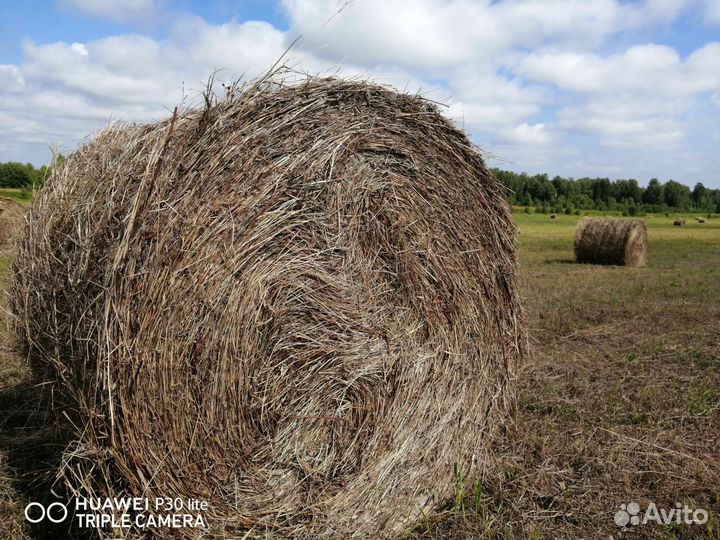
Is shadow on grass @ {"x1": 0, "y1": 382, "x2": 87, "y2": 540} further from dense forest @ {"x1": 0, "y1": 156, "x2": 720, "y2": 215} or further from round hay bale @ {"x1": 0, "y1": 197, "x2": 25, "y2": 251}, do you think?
dense forest @ {"x1": 0, "y1": 156, "x2": 720, "y2": 215}

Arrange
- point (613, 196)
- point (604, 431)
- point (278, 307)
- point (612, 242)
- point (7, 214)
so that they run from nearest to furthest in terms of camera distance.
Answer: point (278, 307)
point (604, 431)
point (7, 214)
point (612, 242)
point (613, 196)

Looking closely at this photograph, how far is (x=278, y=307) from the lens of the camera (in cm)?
322

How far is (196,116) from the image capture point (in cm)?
315

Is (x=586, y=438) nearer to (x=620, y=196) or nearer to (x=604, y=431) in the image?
(x=604, y=431)

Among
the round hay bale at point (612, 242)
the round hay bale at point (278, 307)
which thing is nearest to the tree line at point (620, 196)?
the round hay bale at point (612, 242)

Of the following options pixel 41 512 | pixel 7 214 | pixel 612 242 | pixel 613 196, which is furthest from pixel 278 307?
pixel 613 196

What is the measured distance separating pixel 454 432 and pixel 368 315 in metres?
1.07

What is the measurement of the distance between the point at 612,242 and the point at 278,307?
15422mm

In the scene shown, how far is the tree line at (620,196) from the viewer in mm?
52094

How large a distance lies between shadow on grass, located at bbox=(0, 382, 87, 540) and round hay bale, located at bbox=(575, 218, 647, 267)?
15.3 meters

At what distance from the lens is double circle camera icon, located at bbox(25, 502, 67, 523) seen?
329 cm

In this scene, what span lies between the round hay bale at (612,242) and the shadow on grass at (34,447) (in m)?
15.3

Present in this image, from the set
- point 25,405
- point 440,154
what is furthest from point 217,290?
point 25,405

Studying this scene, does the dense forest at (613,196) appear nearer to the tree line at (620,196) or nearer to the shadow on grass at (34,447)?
the tree line at (620,196)
